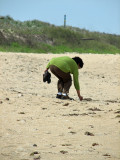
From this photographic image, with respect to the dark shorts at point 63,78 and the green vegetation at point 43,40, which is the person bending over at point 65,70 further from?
Answer: the green vegetation at point 43,40

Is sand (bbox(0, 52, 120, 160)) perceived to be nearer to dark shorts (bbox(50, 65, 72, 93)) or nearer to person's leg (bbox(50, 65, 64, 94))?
dark shorts (bbox(50, 65, 72, 93))

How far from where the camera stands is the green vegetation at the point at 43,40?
94.1ft

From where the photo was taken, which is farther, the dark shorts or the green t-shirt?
the dark shorts

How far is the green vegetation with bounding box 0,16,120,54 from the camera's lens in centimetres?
2867

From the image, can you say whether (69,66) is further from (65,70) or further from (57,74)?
(57,74)

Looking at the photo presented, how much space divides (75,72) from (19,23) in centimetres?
A: 2710

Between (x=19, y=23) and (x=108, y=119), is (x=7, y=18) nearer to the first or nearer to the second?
(x=19, y=23)

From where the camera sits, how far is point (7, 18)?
124ft

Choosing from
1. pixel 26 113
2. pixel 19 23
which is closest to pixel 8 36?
pixel 19 23

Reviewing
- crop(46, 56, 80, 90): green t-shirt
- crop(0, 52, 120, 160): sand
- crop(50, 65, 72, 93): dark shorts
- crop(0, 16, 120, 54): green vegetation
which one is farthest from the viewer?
crop(0, 16, 120, 54): green vegetation

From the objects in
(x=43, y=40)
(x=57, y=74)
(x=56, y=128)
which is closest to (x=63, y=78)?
(x=57, y=74)

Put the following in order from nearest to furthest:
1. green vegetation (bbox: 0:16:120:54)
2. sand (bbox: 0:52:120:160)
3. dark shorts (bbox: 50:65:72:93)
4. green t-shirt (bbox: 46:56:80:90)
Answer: sand (bbox: 0:52:120:160)
green t-shirt (bbox: 46:56:80:90)
dark shorts (bbox: 50:65:72:93)
green vegetation (bbox: 0:16:120:54)

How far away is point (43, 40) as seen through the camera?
3256 centimetres

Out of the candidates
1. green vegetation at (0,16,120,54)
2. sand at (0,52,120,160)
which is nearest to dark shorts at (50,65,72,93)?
sand at (0,52,120,160)
